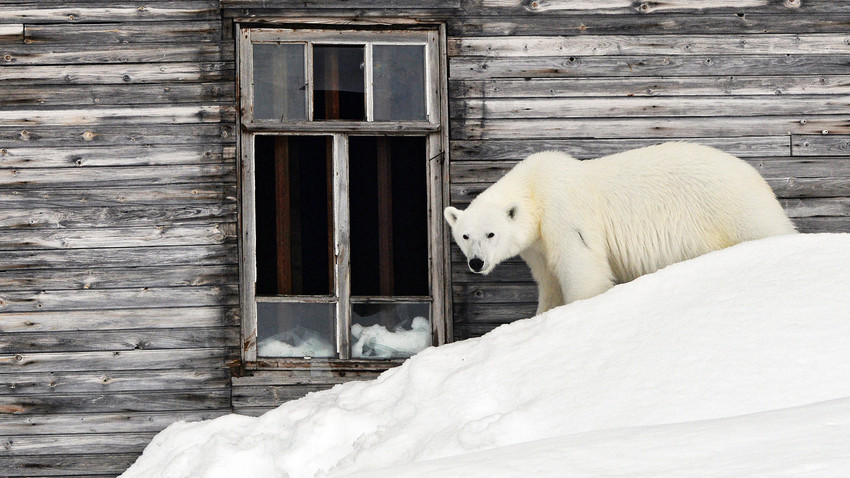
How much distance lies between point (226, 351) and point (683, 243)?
2.93 m

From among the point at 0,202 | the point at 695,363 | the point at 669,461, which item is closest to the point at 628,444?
the point at 669,461

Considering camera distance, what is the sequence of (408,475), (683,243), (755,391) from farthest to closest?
(683,243) < (755,391) < (408,475)

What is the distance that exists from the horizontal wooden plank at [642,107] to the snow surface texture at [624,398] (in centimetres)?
170

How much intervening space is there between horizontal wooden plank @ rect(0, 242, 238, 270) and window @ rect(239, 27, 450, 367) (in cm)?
20

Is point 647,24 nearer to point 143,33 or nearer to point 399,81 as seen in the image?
point 399,81

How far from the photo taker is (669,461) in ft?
6.55

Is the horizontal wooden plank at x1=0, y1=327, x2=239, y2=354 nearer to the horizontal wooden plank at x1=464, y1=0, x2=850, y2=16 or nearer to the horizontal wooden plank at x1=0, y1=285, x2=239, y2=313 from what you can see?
the horizontal wooden plank at x1=0, y1=285, x2=239, y2=313

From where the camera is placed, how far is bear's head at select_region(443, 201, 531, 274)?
448 cm

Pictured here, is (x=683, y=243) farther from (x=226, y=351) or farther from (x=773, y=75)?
(x=226, y=351)

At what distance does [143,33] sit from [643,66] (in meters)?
3.34

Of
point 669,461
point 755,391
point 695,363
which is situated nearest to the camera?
point 669,461

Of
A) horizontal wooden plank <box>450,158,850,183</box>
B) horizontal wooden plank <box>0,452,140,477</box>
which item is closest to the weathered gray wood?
horizontal wooden plank <box>450,158,850,183</box>

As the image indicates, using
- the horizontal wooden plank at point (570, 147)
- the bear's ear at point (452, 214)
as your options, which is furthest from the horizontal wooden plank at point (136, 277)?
the horizontal wooden plank at point (570, 147)

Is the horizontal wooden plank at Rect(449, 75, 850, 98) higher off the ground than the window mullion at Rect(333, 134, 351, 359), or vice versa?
the horizontal wooden plank at Rect(449, 75, 850, 98)
